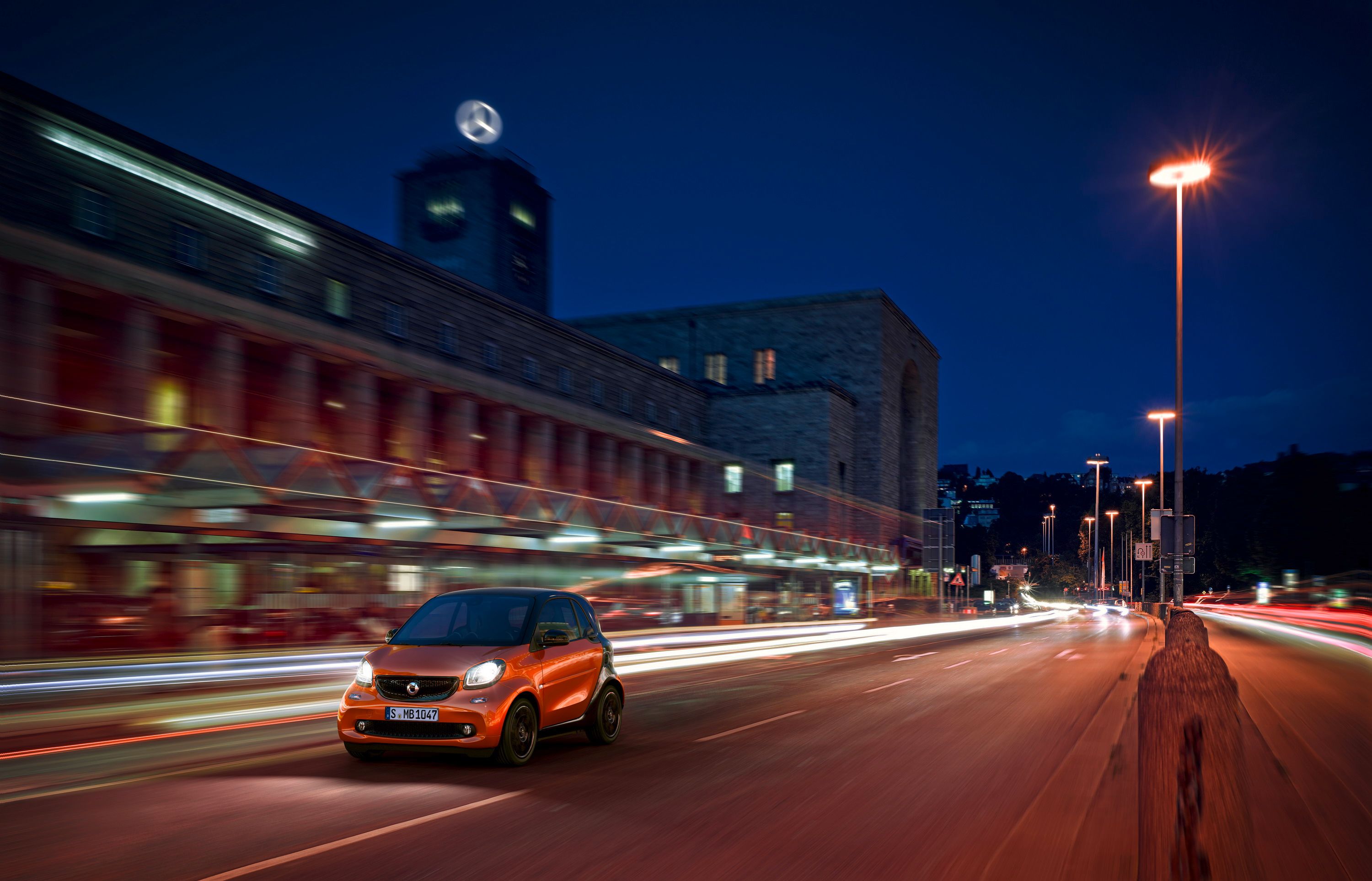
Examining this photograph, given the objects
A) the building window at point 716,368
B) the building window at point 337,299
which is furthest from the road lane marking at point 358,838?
the building window at point 716,368

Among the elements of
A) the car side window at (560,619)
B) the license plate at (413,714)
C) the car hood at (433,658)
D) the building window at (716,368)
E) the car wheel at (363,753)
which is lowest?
the car wheel at (363,753)

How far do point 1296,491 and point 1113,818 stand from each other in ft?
152

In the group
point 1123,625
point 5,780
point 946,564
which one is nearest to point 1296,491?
point 1123,625

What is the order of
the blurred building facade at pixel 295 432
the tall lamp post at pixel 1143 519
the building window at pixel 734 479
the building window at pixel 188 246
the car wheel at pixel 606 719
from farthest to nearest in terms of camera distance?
the tall lamp post at pixel 1143 519
the building window at pixel 734 479
the building window at pixel 188 246
the blurred building facade at pixel 295 432
the car wheel at pixel 606 719

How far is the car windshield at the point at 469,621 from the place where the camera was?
1020cm

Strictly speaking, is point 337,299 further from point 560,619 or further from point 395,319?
point 560,619

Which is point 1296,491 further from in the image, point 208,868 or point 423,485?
point 208,868

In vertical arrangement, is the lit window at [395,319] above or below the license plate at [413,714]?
above

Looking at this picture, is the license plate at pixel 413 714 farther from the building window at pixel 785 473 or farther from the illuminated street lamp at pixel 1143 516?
the building window at pixel 785 473

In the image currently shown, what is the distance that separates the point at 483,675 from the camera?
9367 mm

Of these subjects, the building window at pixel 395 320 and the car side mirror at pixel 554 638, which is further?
the building window at pixel 395 320

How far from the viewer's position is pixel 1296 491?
47062mm

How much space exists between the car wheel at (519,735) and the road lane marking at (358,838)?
0.90m

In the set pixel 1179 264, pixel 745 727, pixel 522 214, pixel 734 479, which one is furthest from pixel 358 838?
pixel 522 214
